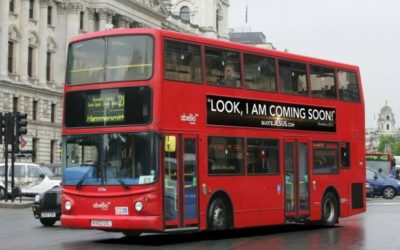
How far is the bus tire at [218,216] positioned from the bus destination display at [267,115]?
163 cm

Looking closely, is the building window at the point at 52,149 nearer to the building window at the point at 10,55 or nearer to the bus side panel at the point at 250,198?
the building window at the point at 10,55

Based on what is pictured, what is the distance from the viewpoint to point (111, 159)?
1459 cm

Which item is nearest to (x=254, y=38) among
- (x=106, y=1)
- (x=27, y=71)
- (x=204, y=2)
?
(x=204, y=2)

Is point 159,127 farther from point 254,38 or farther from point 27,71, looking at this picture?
point 254,38

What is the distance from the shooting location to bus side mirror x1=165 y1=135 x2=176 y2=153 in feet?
47.8

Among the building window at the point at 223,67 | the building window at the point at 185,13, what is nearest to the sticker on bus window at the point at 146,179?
the building window at the point at 223,67

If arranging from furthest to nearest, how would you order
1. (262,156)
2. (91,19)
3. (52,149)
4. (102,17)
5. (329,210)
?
(102,17)
(91,19)
(52,149)
(329,210)
(262,156)

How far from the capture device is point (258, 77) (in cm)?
1703

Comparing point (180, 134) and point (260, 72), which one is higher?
point (260, 72)

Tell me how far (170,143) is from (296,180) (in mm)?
4466

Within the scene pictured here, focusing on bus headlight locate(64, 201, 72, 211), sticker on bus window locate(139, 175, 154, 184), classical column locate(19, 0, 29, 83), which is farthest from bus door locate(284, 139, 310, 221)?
classical column locate(19, 0, 29, 83)

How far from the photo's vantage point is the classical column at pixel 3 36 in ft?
208

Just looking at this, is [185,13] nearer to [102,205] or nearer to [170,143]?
[170,143]

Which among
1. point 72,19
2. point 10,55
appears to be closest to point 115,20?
point 72,19
